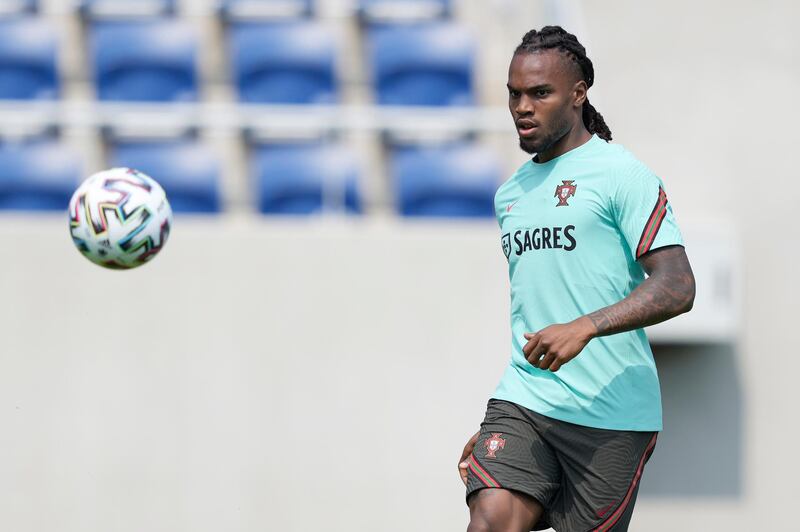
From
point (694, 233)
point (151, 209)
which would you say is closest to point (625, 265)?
point (151, 209)

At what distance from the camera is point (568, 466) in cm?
371

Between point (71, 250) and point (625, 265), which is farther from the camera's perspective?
point (71, 250)

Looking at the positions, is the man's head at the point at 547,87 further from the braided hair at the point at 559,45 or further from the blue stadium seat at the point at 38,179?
the blue stadium seat at the point at 38,179

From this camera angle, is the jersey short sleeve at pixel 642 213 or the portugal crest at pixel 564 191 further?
the portugal crest at pixel 564 191

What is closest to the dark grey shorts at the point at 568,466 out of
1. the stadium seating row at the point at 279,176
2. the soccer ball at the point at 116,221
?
the soccer ball at the point at 116,221

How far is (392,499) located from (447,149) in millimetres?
2577

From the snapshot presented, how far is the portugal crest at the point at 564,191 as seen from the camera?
3670 mm

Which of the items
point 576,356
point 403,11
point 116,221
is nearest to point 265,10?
point 403,11

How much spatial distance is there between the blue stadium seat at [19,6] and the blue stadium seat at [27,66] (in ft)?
1.79

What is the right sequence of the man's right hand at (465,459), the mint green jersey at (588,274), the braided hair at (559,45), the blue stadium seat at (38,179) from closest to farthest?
1. the mint green jersey at (588,274)
2. the braided hair at (559,45)
3. the man's right hand at (465,459)
4. the blue stadium seat at (38,179)

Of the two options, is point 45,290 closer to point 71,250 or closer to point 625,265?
point 71,250

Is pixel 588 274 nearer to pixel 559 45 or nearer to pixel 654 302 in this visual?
pixel 654 302

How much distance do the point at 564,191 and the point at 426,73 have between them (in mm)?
5132

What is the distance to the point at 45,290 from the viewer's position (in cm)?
642
